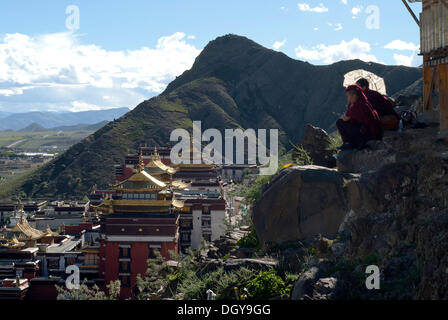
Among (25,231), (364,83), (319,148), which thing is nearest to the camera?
(364,83)

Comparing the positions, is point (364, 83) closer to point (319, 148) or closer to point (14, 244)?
point (319, 148)

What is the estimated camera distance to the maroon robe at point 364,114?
10.7 meters

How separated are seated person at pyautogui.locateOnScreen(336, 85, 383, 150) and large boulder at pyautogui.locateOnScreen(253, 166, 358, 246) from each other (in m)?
0.79

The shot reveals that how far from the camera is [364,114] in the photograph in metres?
10.7

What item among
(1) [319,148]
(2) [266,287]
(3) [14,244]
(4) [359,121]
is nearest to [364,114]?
(4) [359,121]

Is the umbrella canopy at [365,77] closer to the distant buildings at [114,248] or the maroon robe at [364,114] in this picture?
the maroon robe at [364,114]

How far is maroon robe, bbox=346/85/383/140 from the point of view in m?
10.7

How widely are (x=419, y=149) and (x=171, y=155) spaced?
48987 millimetres

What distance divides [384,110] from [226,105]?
126219 mm

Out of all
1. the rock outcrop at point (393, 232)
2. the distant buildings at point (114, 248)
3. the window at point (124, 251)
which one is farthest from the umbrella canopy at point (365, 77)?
the window at point (124, 251)

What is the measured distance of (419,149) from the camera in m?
9.47

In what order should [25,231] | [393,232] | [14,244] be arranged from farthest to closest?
[25,231] < [14,244] < [393,232]

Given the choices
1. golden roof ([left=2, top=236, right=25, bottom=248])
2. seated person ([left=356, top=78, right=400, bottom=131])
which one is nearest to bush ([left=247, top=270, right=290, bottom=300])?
seated person ([left=356, top=78, right=400, bottom=131])
